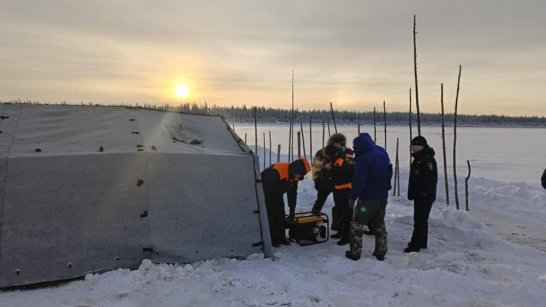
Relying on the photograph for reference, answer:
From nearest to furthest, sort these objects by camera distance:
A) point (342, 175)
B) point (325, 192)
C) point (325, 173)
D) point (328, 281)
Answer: point (328, 281), point (342, 175), point (325, 173), point (325, 192)

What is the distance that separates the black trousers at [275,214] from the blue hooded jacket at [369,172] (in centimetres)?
113

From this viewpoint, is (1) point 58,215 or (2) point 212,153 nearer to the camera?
(1) point 58,215

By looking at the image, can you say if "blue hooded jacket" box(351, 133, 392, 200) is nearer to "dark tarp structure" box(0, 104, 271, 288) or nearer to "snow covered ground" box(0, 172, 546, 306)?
"snow covered ground" box(0, 172, 546, 306)

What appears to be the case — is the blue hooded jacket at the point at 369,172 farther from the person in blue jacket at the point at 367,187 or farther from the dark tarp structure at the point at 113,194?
the dark tarp structure at the point at 113,194

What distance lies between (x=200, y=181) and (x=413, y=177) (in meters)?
3.16

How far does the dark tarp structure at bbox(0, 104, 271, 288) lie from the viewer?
4617 mm

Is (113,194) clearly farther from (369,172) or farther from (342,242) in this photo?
(342,242)

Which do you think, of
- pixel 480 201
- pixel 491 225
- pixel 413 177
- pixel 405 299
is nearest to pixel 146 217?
pixel 405 299

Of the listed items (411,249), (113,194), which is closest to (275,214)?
(411,249)

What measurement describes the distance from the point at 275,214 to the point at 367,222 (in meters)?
1.33

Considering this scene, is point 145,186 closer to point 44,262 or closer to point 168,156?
point 168,156

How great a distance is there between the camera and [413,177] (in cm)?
654

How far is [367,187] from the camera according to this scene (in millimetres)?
5867

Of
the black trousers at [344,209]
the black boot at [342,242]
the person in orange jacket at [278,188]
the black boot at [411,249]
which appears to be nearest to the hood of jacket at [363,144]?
the person in orange jacket at [278,188]
